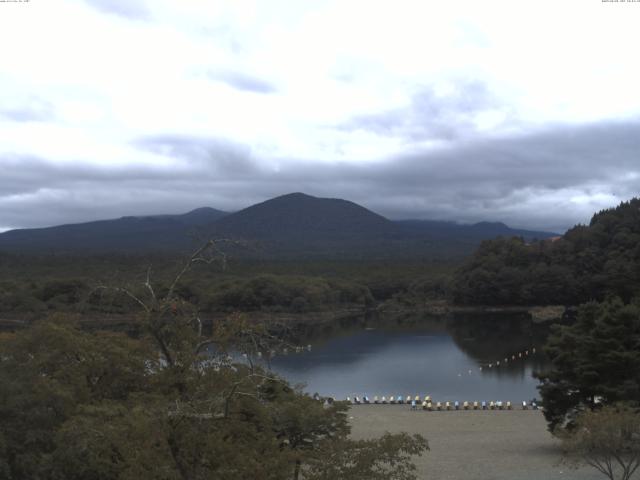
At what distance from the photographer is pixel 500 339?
1849 inches

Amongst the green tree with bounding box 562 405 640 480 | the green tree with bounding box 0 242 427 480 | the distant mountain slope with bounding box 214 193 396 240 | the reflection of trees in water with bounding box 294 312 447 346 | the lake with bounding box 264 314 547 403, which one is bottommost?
the reflection of trees in water with bounding box 294 312 447 346

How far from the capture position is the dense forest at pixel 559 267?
221ft

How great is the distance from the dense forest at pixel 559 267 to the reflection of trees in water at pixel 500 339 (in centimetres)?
436

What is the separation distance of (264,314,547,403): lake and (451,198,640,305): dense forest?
11.2 m

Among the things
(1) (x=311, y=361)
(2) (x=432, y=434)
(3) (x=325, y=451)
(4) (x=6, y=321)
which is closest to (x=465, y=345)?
(1) (x=311, y=361)

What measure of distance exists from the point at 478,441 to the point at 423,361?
66.1 feet

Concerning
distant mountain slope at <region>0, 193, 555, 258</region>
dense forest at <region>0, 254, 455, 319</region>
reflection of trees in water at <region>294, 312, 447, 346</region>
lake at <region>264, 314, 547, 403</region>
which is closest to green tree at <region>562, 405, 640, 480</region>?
lake at <region>264, 314, 547, 403</region>

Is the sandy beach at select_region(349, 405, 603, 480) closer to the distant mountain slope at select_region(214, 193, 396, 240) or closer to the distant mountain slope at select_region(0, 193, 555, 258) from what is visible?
the distant mountain slope at select_region(0, 193, 555, 258)

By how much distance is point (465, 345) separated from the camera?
147 ft

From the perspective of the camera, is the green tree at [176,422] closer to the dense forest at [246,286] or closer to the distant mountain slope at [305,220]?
the dense forest at [246,286]

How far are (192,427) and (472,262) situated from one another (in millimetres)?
68586

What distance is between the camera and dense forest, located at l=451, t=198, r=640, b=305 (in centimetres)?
6725

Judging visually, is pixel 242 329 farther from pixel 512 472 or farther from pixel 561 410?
pixel 561 410

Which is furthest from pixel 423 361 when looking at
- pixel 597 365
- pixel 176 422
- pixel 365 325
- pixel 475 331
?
pixel 176 422
